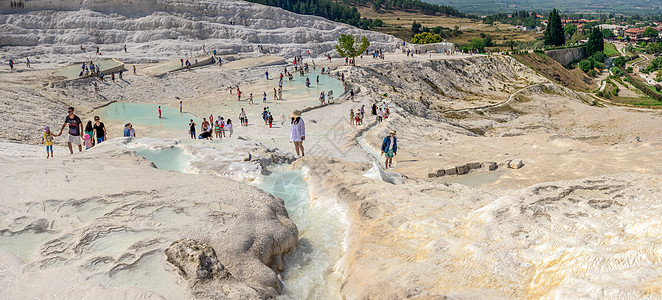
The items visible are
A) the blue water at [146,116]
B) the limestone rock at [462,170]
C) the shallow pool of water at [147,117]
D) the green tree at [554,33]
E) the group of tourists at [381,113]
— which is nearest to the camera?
the limestone rock at [462,170]

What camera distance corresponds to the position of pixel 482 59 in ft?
207

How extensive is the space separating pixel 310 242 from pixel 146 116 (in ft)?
86.0

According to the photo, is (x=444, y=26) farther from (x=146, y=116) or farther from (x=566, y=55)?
(x=146, y=116)

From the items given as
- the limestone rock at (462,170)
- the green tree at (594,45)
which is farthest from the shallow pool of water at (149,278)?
the green tree at (594,45)

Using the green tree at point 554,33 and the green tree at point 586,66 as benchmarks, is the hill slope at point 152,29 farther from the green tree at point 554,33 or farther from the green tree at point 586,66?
the green tree at point 586,66

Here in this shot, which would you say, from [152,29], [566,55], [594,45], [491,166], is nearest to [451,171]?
[491,166]

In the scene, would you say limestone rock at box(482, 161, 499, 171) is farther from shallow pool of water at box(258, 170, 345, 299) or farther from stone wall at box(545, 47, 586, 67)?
stone wall at box(545, 47, 586, 67)

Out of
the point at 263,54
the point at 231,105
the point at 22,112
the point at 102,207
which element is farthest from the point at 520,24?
the point at 102,207

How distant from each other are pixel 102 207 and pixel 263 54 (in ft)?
161

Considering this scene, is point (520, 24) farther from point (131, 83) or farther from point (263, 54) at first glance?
point (131, 83)

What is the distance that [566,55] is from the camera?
81562 millimetres

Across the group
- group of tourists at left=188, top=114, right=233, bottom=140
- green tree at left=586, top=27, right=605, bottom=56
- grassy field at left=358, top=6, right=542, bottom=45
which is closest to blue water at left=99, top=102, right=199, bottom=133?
group of tourists at left=188, top=114, right=233, bottom=140

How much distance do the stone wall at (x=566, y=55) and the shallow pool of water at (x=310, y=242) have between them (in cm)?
7625

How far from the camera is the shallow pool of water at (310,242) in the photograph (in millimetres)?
7168
